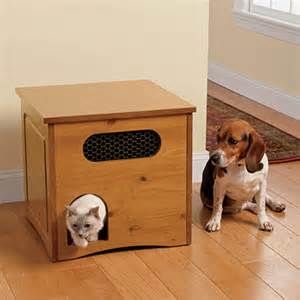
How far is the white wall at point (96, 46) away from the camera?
3.24 metres

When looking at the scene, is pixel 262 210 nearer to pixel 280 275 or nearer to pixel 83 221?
pixel 280 275

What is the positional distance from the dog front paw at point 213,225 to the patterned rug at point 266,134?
90 cm

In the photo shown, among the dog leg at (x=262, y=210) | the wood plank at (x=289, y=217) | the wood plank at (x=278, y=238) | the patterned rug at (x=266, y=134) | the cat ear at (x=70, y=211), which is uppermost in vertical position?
the cat ear at (x=70, y=211)

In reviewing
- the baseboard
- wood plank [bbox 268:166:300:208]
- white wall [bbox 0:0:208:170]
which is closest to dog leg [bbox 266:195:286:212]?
wood plank [bbox 268:166:300:208]

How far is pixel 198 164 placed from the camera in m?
3.62

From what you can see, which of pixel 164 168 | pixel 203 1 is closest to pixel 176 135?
pixel 164 168

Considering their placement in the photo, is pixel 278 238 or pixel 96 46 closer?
pixel 278 238

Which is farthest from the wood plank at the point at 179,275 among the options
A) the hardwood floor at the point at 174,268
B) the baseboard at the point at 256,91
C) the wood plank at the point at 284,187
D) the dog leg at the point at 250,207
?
the baseboard at the point at 256,91

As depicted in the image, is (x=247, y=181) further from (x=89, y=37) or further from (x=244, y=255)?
(x=89, y=37)

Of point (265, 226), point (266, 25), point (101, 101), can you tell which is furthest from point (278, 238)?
point (266, 25)

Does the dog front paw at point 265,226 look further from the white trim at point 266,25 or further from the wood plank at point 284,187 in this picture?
the white trim at point 266,25

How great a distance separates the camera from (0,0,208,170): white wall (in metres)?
3.24

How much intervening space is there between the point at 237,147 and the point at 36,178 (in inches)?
28.7

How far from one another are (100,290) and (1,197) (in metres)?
0.96
